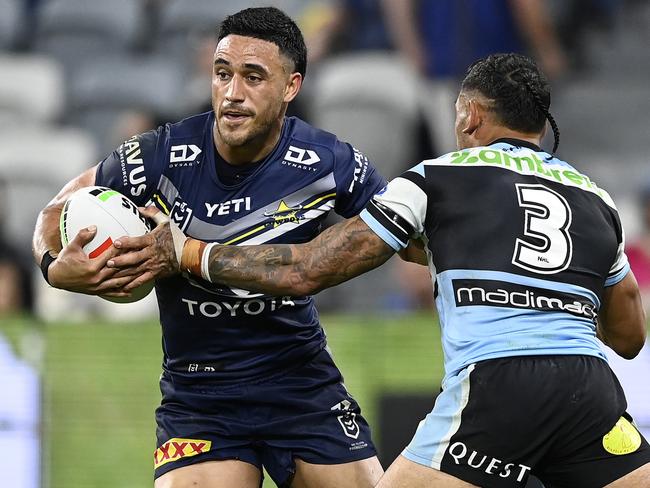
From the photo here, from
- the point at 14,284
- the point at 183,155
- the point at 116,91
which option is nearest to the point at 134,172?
the point at 183,155

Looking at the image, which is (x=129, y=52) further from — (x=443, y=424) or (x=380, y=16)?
(x=443, y=424)

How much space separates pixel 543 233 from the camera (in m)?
3.94

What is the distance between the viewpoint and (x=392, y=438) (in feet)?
23.3

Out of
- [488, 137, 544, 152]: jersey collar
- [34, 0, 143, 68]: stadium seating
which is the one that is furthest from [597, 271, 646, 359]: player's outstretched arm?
[34, 0, 143, 68]: stadium seating

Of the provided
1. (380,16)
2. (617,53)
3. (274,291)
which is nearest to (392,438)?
(274,291)

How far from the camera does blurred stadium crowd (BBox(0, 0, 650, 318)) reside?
8.88 metres

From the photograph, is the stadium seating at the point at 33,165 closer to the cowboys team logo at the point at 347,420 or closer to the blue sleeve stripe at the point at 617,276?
the cowboys team logo at the point at 347,420

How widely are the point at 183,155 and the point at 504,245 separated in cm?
143

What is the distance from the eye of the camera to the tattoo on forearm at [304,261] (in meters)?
4.13

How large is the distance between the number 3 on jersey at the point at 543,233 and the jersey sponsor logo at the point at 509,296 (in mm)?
77

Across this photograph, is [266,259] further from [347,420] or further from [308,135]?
[347,420]

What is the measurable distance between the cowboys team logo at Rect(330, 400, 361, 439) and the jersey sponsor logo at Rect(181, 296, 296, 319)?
515mm

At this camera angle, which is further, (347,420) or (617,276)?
(347,420)

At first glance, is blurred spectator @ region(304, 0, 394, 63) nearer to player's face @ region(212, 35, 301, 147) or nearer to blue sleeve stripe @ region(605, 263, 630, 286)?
player's face @ region(212, 35, 301, 147)
